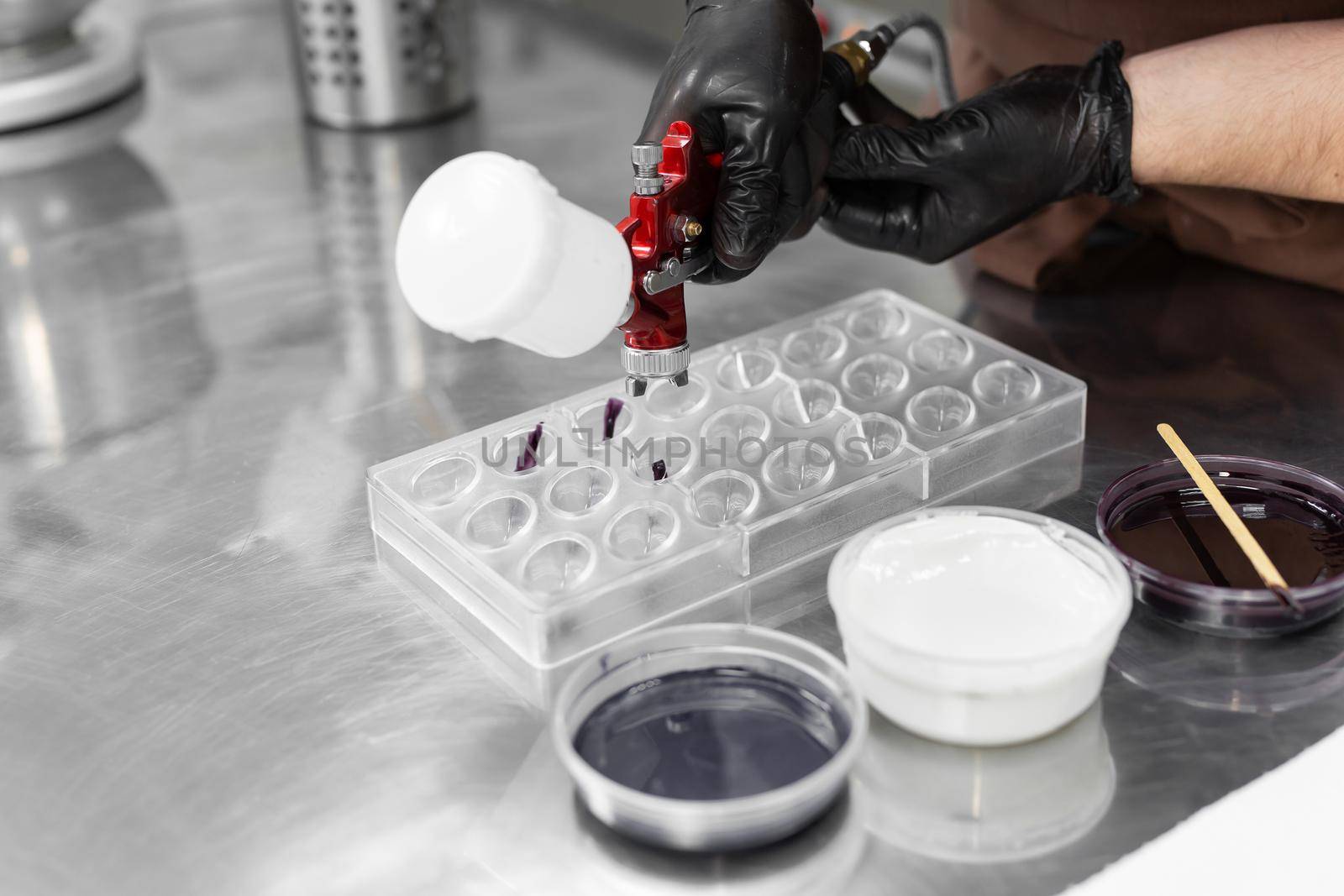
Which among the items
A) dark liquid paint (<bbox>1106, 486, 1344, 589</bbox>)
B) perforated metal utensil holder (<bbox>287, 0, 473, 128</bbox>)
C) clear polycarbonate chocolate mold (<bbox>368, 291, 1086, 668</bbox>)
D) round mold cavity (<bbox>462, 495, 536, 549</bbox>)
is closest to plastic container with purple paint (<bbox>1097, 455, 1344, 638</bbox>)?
dark liquid paint (<bbox>1106, 486, 1344, 589</bbox>)

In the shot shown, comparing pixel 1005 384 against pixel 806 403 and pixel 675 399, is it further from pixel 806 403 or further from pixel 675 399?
pixel 675 399

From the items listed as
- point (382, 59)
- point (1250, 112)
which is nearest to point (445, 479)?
point (1250, 112)

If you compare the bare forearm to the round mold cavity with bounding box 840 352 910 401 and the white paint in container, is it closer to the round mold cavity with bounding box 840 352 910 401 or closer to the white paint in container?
the round mold cavity with bounding box 840 352 910 401

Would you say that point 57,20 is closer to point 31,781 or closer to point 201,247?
point 201,247

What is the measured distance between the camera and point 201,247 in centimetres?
179

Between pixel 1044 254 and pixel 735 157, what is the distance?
53cm

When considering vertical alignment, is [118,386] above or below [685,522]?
below

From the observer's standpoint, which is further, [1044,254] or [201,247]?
[201,247]

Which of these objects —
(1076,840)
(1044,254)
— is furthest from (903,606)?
(1044,254)

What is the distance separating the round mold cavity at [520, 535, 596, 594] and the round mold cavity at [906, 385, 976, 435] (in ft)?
1.13

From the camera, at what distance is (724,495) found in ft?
3.80

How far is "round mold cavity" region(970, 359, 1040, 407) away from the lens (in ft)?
4.18

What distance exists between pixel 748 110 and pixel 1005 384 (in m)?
0.37

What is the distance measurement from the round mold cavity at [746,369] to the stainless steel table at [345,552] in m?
0.17
